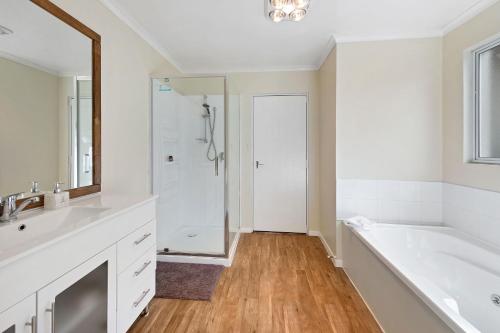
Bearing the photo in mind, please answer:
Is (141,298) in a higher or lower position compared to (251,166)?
lower

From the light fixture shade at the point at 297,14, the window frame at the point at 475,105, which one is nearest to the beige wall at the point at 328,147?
the light fixture shade at the point at 297,14

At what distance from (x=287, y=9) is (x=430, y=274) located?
230 centimetres

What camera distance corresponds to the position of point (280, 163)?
3.26 metres

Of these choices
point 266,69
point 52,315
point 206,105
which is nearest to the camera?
point 52,315

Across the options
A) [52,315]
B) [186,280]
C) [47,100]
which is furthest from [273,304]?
[47,100]

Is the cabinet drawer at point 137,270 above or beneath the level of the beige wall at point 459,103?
beneath

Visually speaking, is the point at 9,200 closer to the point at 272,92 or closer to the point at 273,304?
the point at 273,304

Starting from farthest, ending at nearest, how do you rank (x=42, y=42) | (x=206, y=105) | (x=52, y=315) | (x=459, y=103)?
(x=206, y=105)
(x=459, y=103)
(x=42, y=42)
(x=52, y=315)

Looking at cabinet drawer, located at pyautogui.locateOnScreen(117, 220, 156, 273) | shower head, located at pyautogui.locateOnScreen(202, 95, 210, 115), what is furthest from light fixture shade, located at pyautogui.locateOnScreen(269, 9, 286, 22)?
cabinet drawer, located at pyautogui.locateOnScreen(117, 220, 156, 273)

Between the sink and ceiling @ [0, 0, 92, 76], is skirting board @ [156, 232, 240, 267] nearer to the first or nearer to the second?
the sink

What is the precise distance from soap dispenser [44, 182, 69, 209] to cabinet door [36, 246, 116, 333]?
15.7 inches

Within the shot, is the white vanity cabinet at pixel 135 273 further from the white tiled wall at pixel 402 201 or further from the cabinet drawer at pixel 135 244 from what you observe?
the white tiled wall at pixel 402 201

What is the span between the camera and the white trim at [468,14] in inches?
68.4

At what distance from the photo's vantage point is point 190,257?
2369mm
